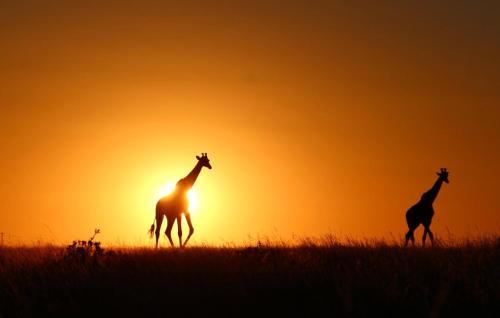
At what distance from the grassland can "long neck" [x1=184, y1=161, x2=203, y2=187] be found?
856cm

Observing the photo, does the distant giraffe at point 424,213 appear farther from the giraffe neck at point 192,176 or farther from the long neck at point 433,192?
the giraffe neck at point 192,176

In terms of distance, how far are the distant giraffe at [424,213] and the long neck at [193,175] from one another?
7257mm

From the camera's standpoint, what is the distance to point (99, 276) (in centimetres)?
1298

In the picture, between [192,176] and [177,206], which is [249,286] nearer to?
[177,206]

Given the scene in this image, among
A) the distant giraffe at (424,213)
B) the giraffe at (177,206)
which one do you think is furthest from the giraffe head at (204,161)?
the distant giraffe at (424,213)

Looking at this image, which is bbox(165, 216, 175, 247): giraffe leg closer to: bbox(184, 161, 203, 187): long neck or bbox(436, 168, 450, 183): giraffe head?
bbox(184, 161, 203, 187): long neck

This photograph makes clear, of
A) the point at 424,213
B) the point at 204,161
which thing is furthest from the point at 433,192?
the point at 204,161

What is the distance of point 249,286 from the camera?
454 inches

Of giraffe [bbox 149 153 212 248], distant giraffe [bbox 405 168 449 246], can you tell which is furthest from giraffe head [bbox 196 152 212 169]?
distant giraffe [bbox 405 168 449 246]

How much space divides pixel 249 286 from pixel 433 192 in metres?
12.4

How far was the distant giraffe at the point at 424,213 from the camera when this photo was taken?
2147cm

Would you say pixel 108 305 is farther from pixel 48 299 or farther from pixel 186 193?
pixel 186 193

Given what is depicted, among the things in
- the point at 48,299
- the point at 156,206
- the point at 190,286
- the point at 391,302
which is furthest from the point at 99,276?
the point at 156,206

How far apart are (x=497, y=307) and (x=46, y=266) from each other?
905 centimetres
